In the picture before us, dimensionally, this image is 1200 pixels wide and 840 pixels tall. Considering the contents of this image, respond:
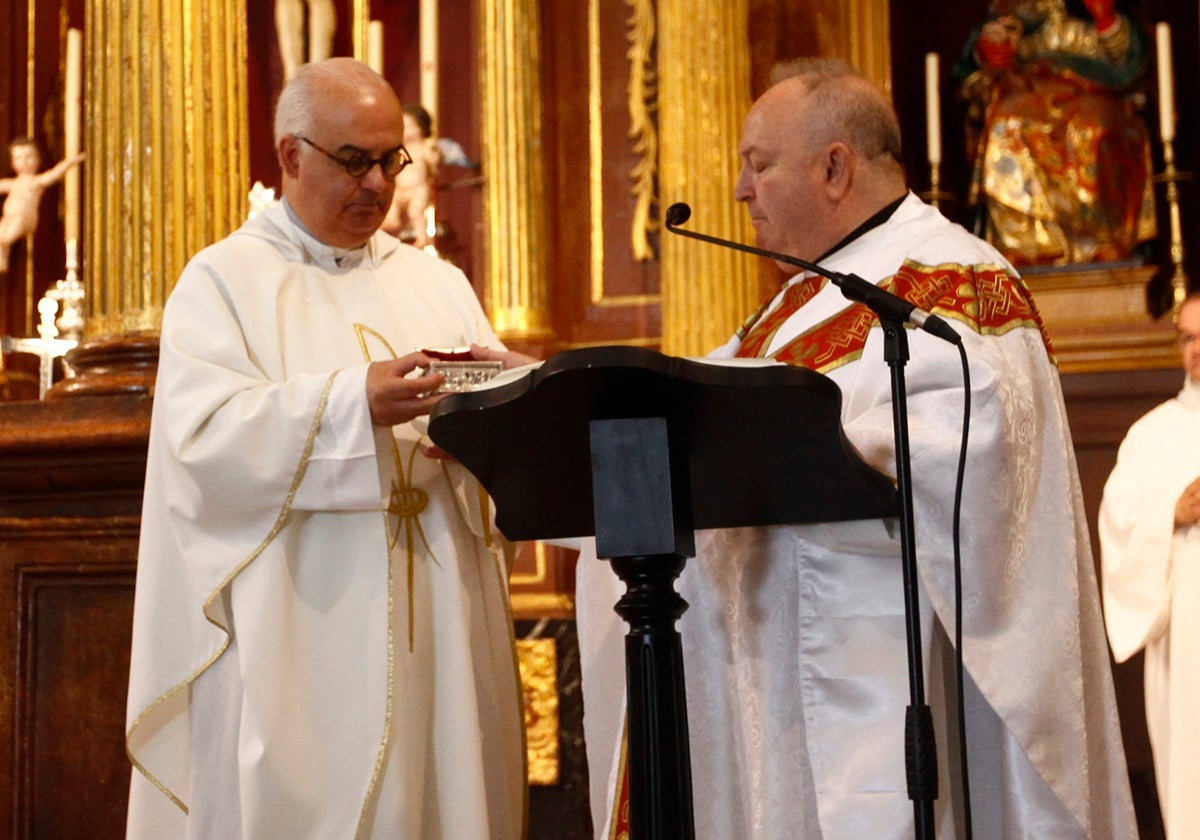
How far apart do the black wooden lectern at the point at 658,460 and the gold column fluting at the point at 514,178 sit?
12.6 ft

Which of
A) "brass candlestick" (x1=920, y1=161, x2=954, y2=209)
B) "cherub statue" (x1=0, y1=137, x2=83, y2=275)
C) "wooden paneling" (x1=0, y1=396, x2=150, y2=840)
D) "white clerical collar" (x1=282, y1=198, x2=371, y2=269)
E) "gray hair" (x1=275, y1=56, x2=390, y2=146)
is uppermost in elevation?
"cherub statue" (x1=0, y1=137, x2=83, y2=275)

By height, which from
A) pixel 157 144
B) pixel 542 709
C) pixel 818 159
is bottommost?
pixel 542 709

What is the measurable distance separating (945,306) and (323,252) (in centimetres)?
136

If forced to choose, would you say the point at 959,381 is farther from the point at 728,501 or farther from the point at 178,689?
the point at 178,689

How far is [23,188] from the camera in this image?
7.82m

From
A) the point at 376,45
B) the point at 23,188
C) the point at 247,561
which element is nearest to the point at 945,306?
the point at 247,561

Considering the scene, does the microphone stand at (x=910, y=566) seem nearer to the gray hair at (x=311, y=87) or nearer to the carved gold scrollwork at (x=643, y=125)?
the gray hair at (x=311, y=87)

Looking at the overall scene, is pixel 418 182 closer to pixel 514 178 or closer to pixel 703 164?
pixel 514 178

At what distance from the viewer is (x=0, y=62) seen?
26.7 ft

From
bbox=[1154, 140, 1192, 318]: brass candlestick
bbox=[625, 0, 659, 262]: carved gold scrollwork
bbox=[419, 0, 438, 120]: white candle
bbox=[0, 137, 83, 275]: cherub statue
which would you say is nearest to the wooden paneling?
bbox=[625, 0, 659, 262]: carved gold scrollwork

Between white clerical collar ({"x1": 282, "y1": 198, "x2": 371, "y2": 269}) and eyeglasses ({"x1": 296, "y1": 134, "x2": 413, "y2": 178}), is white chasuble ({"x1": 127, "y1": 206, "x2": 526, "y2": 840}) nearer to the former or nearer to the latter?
white clerical collar ({"x1": 282, "y1": 198, "x2": 371, "y2": 269})

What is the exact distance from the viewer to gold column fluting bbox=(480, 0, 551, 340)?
21.0 feet

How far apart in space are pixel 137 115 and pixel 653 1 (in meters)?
2.25

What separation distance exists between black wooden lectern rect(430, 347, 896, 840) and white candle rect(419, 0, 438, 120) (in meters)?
4.33
